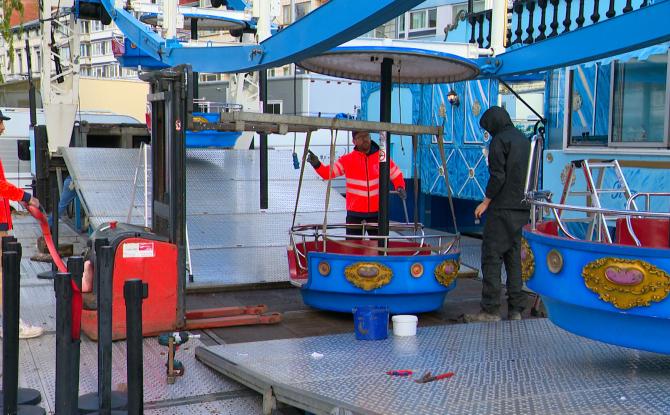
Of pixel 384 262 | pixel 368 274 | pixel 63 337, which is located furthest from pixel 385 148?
pixel 63 337

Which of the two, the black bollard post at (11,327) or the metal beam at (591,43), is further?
the metal beam at (591,43)

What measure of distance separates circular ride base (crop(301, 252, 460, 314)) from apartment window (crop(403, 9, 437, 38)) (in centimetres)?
804

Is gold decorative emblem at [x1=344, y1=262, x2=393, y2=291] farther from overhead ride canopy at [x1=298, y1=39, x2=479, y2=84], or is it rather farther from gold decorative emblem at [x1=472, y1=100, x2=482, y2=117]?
gold decorative emblem at [x1=472, y1=100, x2=482, y2=117]

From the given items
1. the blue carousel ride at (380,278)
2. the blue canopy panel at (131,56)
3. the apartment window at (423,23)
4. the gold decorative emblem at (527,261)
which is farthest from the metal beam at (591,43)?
the blue canopy panel at (131,56)

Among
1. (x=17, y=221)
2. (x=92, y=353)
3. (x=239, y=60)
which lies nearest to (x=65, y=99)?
(x=17, y=221)

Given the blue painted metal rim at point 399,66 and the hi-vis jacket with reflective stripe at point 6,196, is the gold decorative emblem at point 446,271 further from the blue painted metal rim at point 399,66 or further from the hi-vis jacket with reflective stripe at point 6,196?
the hi-vis jacket with reflective stripe at point 6,196

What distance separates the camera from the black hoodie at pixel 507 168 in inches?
286

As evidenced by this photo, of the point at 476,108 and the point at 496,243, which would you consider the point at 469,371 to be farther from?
the point at 476,108

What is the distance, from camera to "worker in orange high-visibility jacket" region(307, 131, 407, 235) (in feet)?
27.6

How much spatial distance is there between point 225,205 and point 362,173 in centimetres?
377

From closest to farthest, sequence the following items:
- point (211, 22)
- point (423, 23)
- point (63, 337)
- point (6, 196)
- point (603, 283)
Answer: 1. point (63, 337)
2. point (603, 283)
3. point (6, 196)
4. point (211, 22)
5. point (423, 23)

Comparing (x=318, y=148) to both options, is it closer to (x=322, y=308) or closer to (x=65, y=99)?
(x=65, y=99)

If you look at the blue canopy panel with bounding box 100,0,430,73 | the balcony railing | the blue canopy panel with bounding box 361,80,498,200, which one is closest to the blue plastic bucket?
the blue canopy panel with bounding box 100,0,430,73

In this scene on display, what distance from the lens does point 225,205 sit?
11781 mm
